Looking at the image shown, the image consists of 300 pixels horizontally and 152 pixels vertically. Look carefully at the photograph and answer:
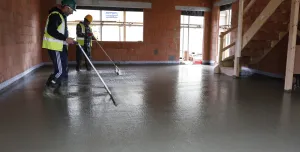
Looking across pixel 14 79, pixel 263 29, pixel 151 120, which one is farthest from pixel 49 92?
pixel 263 29

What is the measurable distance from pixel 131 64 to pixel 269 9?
5.43 metres

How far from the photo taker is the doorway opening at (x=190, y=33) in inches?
407

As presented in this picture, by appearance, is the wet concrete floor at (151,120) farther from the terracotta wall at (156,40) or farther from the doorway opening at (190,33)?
the doorway opening at (190,33)

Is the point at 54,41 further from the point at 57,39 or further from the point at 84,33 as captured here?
the point at 84,33

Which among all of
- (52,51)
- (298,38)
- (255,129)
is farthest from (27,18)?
(298,38)

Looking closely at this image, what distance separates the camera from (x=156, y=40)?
390 inches

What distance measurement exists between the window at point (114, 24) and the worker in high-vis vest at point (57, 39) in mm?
5030

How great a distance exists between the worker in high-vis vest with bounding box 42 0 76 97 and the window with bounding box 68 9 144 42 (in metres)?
5.03

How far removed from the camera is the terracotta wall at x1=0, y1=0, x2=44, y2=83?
465 cm

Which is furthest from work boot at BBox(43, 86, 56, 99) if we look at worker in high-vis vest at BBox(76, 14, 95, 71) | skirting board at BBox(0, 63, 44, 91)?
worker in high-vis vest at BBox(76, 14, 95, 71)

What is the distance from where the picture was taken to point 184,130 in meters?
2.69

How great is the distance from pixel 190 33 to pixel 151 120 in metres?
9.05

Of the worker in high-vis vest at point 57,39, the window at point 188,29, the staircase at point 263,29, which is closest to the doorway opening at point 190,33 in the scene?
the window at point 188,29

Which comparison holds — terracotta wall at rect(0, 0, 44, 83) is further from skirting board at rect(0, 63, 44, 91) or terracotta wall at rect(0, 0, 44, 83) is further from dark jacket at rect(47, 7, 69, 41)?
dark jacket at rect(47, 7, 69, 41)
